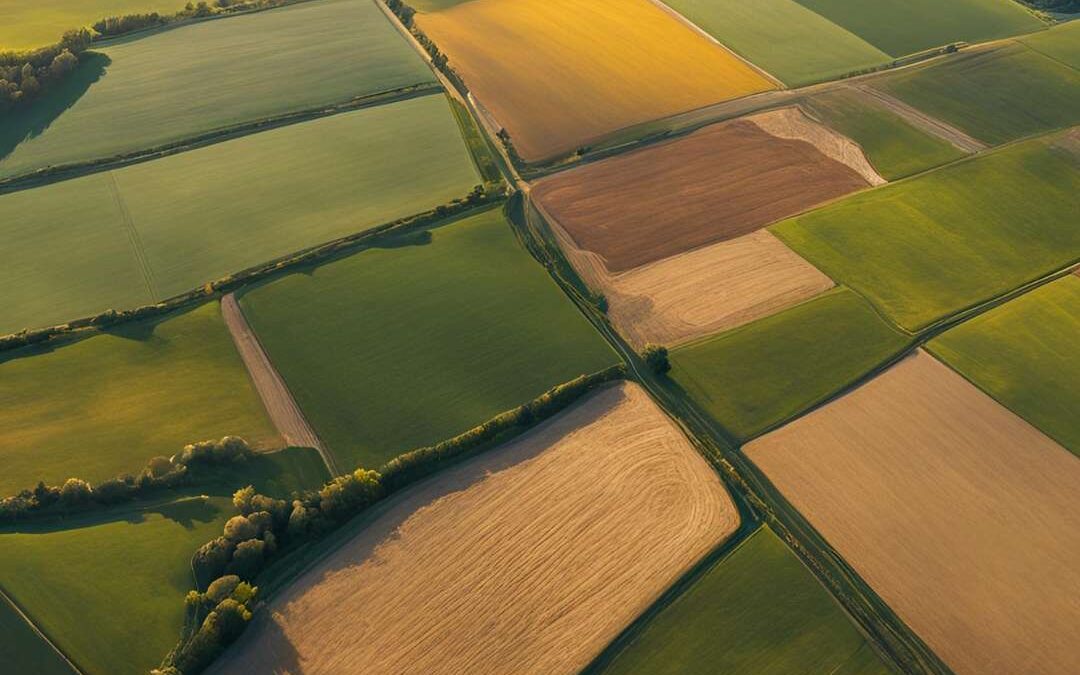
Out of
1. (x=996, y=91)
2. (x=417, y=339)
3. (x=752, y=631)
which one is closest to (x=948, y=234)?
(x=996, y=91)

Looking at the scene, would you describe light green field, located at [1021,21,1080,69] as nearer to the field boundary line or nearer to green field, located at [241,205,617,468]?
green field, located at [241,205,617,468]

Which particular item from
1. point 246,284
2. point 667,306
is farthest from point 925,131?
point 246,284

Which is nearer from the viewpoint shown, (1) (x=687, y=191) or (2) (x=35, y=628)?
(2) (x=35, y=628)

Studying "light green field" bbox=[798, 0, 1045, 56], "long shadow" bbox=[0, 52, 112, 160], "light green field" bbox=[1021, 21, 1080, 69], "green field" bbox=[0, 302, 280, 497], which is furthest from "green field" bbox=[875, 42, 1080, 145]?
"long shadow" bbox=[0, 52, 112, 160]

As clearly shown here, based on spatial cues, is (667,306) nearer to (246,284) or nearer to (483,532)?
(483,532)

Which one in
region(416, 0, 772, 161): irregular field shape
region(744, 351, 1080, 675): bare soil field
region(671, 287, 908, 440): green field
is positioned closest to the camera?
region(744, 351, 1080, 675): bare soil field

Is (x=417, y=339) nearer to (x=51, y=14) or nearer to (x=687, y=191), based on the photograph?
(x=687, y=191)

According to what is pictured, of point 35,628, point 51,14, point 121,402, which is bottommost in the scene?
point 35,628
